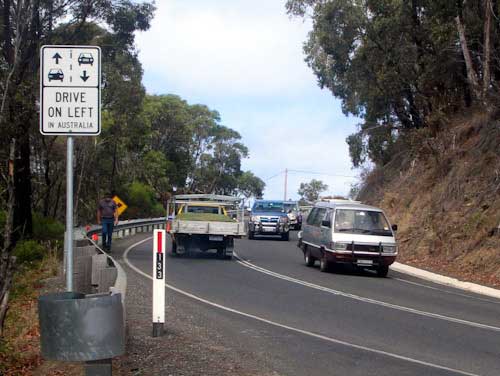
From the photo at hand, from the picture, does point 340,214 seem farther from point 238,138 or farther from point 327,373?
point 238,138

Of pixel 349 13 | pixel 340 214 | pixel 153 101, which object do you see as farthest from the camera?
pixel 153 101

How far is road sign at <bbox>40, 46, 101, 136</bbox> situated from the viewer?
6500 millimetres

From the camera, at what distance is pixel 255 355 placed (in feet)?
30.4

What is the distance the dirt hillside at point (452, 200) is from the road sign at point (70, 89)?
14.9m

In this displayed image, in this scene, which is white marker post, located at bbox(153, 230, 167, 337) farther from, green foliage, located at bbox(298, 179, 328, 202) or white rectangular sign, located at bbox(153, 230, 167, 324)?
green foliage, located at bbox(298, 179, 328, 202)

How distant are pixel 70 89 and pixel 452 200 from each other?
867 inches

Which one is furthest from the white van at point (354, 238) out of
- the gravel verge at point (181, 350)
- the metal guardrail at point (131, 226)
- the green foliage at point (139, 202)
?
the green foliage at point (139, 202)

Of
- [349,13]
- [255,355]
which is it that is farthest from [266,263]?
[349,13]

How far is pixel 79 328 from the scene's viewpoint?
5.27 metres

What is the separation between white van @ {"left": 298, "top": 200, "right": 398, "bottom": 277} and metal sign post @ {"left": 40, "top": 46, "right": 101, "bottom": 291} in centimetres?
1404

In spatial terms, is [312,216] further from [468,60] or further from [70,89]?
[70,89]

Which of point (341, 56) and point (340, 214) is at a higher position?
point (341, 56)

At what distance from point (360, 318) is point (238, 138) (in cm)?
7765

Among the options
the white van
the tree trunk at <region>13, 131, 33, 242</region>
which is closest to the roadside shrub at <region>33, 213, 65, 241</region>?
the tree trunk at <region>13, 131, 33, 242</region>
